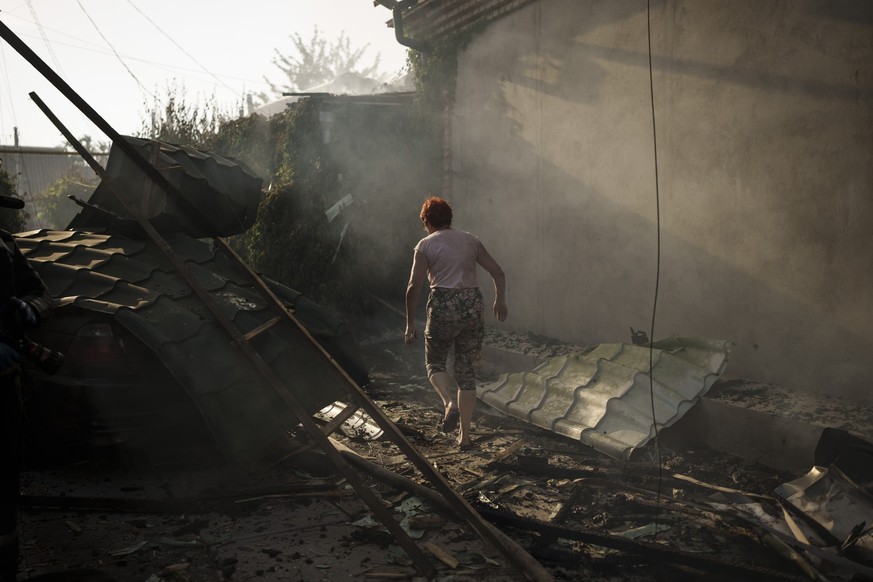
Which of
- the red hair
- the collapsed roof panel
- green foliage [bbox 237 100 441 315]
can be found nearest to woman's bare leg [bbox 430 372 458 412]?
the red hair

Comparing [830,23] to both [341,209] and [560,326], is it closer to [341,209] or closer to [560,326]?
[560,326]

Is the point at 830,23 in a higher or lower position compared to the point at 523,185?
higher

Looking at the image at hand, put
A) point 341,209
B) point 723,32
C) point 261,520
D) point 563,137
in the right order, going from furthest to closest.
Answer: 1. point 341,209
2. point 563,137
3. point 723,32
4. point 261,520

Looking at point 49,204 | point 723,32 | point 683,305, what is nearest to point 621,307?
point 683,305

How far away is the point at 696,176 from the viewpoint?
6.86 meters

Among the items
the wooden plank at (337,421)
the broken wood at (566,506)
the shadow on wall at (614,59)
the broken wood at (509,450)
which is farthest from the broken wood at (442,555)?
the shadow on wall at (614,59)

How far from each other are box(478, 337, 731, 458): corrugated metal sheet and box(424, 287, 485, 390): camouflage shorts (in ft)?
3.25

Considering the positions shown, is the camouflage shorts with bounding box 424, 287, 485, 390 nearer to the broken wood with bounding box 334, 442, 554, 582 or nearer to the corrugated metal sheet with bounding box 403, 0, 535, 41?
the broken wood with bounding box 334, 442, 554, 582

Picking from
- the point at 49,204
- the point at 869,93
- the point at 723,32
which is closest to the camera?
the point at 869,93

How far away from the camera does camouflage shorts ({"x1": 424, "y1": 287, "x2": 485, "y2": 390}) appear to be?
5.81m

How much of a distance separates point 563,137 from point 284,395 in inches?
230

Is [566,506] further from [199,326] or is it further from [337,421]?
[199,326]

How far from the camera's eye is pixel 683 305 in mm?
7133

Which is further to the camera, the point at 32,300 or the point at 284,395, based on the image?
the point at 284,395
